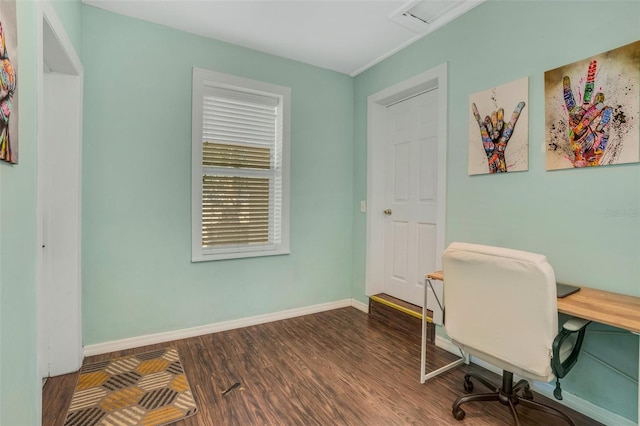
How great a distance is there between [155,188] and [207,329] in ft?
4.34

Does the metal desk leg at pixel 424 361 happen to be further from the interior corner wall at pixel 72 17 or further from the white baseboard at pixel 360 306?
the interior corner wall at pixel 72 17

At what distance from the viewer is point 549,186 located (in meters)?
1.90

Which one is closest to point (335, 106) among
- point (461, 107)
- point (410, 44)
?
point (410, 44)

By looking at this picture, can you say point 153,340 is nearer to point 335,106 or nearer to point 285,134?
point 285,134

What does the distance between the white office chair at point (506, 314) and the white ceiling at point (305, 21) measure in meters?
1.87

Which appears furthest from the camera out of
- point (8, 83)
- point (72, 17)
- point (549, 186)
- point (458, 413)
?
point (72, 17)

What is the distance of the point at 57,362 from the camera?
82.3 inches

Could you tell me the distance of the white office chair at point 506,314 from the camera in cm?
136

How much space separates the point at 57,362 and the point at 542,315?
2.90 metres

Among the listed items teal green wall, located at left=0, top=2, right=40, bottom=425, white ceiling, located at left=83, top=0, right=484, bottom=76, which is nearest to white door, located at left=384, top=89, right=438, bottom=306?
white ceiling, located at left=83, top=0, right=484, bottom=76

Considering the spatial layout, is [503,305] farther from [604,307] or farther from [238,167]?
[238,167]

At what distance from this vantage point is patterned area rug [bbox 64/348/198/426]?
170 centimetres

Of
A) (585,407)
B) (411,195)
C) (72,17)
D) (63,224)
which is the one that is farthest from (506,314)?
(72,17)

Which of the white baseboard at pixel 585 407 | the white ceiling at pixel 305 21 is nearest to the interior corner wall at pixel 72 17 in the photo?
the white ceiling at pixel 305 21
